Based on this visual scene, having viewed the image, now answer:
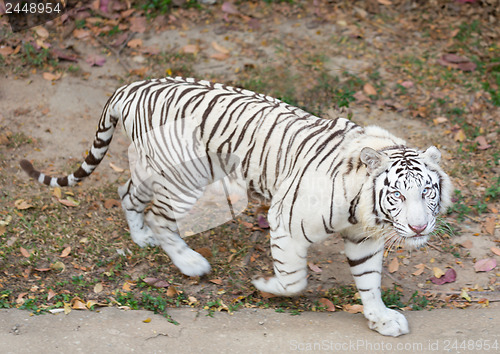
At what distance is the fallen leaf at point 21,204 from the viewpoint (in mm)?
4688

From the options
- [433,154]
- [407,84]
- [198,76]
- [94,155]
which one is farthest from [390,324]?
[198,76]

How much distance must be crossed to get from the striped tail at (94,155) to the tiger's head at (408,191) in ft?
6.50

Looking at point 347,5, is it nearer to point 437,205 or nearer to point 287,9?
point 287,9

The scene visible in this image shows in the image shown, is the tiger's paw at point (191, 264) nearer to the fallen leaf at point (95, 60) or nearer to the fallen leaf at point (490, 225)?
the fallen leaf at point (490, 225)

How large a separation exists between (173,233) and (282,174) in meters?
1.01

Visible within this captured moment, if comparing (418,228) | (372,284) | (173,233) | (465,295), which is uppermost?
(418,228)

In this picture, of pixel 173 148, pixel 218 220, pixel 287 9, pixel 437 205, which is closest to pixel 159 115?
pixel 173 148

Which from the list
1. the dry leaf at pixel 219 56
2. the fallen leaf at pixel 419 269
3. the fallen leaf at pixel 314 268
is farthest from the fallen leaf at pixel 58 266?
the dry leaf at pixel 219 56

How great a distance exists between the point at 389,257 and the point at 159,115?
1909mm

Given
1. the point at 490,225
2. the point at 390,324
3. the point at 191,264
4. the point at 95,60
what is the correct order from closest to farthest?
the point at 390,324, the point at 191,264, the point at 490,225, the point at 95,60

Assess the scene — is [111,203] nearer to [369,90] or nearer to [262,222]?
[262,222]

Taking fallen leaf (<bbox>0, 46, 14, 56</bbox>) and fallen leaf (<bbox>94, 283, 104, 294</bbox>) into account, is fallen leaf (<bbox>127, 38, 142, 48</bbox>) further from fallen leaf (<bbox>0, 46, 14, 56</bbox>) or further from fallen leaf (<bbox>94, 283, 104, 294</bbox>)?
fallen leaf (<bbox>94, 283, 104, 294</bbox>)

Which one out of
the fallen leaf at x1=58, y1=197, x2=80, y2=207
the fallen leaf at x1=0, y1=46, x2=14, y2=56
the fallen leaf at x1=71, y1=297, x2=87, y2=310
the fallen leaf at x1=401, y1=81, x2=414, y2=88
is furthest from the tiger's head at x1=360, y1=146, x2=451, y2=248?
the fallen leaf at x1=0, y1=46, x2=14, y2=56

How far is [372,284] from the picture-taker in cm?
354
